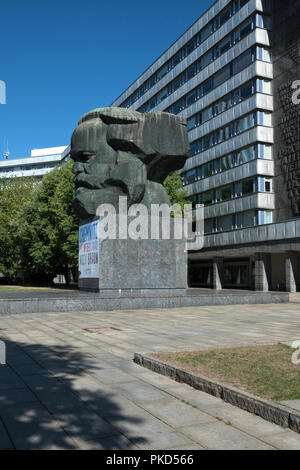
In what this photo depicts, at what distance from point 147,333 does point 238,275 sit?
3515cm

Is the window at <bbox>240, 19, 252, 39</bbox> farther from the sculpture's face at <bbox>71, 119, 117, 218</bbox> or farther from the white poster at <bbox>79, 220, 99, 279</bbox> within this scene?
the white poster at <bbox>79, 220, 99, 279</bbox>

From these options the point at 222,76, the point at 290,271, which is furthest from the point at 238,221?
the point at 222,76

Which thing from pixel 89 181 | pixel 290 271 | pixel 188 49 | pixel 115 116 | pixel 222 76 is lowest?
pixel 290 271

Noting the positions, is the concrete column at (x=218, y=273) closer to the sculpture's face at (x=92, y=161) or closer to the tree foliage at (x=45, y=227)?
the tree foliage at (x=45, y=227)

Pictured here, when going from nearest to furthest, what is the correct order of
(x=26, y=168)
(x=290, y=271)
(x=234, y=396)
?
(x=234, y=396)
(x=290, y=271)
(x=26, y=168)

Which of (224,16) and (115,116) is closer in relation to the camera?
(115,116)

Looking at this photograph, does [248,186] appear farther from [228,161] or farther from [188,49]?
[188,49]

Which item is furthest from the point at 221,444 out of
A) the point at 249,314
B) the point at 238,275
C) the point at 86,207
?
the point at 238,275

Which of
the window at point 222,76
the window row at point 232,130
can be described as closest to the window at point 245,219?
the window row at point 232,130

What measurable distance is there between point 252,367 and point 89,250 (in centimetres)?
1228

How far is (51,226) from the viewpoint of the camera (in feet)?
117

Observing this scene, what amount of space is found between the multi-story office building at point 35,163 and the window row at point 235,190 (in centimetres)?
5713

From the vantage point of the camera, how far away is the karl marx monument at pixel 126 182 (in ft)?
55.6
